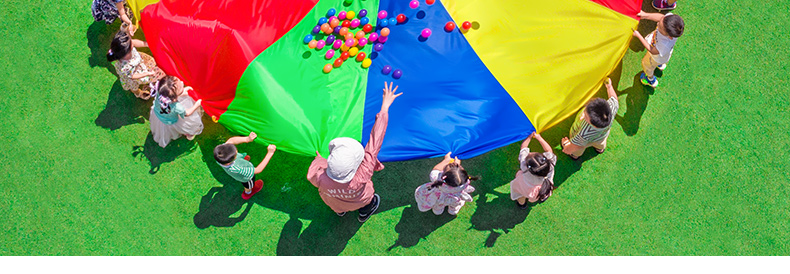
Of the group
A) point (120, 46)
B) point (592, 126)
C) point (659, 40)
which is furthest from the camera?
point (659, 40)

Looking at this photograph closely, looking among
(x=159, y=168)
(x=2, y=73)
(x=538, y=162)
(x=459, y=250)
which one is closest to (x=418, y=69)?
(x=538, y=162)

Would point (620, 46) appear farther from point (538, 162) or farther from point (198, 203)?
point (198, 203)

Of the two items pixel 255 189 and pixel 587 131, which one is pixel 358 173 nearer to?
pixel 255 189

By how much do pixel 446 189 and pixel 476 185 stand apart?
2.78 feet

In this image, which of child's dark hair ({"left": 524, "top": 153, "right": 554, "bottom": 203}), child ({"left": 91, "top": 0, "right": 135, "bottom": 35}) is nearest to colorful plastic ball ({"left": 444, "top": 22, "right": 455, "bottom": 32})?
child's dark hair ({"left": 524, "top": 153, "right": 554, "bottom": 203})

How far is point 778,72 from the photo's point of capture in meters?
5.12

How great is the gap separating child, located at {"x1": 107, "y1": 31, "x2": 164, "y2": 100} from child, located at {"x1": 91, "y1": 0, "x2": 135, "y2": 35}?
0.64 ft

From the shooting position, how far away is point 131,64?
4.64m

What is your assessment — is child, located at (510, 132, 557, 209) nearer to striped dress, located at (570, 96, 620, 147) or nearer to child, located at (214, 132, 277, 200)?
striped dress, located at (570, 96, 620, 147)

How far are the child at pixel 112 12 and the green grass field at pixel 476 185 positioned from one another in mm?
496

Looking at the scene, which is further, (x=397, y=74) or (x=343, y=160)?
(x=397, y=74)

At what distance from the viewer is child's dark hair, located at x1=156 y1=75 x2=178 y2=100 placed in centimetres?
436

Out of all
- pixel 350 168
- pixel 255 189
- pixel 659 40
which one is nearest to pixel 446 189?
pixel 350 168

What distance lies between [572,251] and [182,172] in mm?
3552
